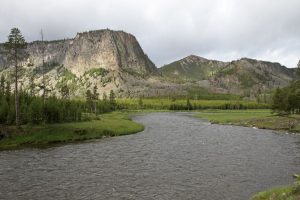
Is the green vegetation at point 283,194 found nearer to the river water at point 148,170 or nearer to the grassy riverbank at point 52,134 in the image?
the river water at point 148,170

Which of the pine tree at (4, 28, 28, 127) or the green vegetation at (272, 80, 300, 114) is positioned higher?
the pine tree at (4, 28, 28, 127)

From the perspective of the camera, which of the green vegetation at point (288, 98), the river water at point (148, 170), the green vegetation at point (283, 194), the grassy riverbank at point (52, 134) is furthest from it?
the green vegetation at point (288, 98)

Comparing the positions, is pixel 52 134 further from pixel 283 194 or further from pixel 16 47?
pixel 283 194

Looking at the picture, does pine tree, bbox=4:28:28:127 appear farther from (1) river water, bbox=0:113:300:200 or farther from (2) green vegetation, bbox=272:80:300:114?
(2) green vegetation, bbox=272:80:300:114

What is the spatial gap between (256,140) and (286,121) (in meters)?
39.4

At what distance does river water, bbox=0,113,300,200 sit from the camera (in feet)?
124

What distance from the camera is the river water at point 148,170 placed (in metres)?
37.8

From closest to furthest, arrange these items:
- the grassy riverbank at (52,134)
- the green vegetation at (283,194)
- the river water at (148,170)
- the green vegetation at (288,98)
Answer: the green vegetation at (283,194), the river water at (148,170), the grassy riverbank at (52,134), the green vegetation at (288,98)

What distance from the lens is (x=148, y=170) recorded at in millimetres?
49156

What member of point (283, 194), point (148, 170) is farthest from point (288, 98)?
point (283, 194)

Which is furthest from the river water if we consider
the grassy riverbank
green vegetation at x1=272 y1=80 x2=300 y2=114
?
green vegetation at x1=272 y1=80 x2=300 y2=114

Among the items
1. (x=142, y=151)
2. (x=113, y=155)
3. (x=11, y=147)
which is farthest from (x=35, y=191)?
(x=11, y=147)

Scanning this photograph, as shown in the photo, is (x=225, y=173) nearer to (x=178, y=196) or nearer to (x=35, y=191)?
(x=178, y=196)

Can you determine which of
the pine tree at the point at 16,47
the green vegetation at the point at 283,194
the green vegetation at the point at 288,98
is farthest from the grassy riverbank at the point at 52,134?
the green vegetation at the point at 288,98
